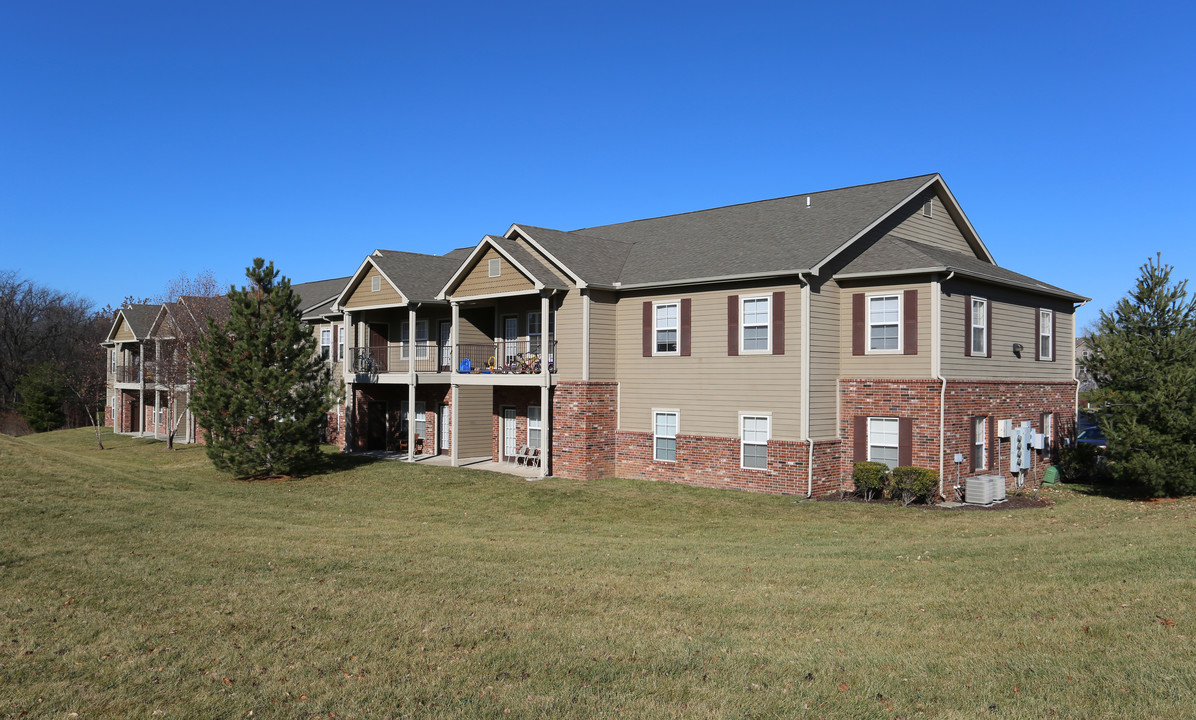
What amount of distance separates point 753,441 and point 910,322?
4.90m

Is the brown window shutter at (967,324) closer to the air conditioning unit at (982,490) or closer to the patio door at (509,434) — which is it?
the air conditioning unit at (982,490)

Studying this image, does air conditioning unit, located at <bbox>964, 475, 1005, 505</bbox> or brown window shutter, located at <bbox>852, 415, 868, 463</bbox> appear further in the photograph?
brown window shutter, located at <bbox>852, 415, 868, 463</bbox>

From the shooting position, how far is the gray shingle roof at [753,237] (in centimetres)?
2148

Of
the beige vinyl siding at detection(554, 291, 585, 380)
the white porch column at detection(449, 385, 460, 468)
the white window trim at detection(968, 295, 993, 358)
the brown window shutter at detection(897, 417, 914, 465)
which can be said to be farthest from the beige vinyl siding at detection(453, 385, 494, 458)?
the white window trim at detection(968, 295, 993, 358)

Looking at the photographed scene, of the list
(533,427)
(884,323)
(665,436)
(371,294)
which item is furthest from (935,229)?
(371,294)

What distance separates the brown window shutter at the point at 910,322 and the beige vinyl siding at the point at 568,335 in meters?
8.75

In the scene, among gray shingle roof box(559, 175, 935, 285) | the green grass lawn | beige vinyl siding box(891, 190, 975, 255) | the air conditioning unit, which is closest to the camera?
the green grass lawn

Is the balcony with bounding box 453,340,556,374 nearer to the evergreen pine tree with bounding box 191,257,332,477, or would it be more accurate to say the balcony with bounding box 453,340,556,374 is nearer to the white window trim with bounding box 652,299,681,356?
the white window trim with bounding box 652,299,681,356

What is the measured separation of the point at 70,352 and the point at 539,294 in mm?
57510

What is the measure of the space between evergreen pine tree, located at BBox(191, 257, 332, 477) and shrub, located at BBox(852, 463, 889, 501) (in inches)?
621

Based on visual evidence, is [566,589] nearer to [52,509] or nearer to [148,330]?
[52,509]

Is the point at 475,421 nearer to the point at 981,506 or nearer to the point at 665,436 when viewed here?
the point at 665,436

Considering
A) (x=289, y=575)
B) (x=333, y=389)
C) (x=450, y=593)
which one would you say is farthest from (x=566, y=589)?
(x=333, y=389)

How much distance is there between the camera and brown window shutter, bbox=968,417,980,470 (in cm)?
2070
